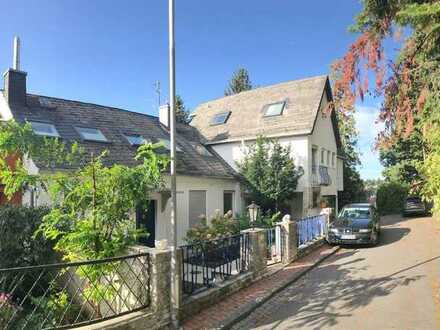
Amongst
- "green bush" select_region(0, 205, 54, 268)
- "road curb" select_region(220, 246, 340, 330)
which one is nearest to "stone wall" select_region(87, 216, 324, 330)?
"road curb" select_region(220, 246, 340, 330)

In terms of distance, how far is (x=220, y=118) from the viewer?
24.3 m

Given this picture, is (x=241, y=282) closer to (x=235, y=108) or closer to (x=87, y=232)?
(x=87, y=232)

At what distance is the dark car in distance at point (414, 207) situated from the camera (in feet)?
94.3

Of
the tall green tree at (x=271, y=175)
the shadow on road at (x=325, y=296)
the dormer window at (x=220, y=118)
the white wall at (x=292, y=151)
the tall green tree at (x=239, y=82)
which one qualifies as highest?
the tall green tree at (x=239, y=82)

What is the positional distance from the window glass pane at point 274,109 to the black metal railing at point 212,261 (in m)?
13.1

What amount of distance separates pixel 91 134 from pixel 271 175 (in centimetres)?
840

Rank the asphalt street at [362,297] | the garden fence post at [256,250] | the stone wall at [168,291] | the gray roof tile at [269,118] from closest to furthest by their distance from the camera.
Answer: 1. the stone wall at [168,291]
2. the asphalt street at [362,297]
3. the garden fence post at [256,250]
4. the gray roof tile at [269,118]

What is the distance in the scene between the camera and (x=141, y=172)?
661 centimetres

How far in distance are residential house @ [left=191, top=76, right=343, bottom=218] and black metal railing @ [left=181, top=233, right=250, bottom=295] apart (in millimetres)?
11078

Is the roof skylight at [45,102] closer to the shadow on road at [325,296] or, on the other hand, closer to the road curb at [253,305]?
the road curb at [253,305]

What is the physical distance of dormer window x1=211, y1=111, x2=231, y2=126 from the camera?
940 inches

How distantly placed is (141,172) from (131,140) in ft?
33.7

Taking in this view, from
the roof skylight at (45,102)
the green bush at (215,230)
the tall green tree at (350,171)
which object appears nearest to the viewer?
the green bush at (215,230)

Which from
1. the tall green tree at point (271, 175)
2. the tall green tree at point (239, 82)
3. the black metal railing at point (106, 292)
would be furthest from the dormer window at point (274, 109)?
the tall green tree at point (239, 82)
